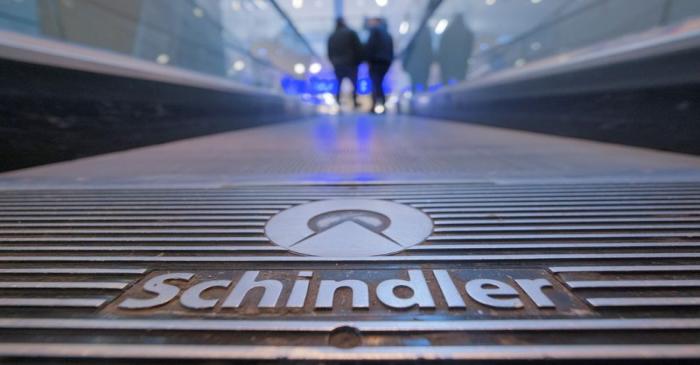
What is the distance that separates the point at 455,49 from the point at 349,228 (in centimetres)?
570

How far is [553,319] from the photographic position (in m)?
0.44

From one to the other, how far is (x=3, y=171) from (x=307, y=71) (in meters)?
10.2

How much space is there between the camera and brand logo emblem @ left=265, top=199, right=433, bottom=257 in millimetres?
646

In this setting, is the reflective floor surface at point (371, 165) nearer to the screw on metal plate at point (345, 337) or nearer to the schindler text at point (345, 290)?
the schindler text at point (345, 290)

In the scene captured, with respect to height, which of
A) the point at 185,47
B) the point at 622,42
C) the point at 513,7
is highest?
the point at 513,7

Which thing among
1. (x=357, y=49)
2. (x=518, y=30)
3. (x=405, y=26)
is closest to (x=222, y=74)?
(x=357, y=49)

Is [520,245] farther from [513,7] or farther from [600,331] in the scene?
[513,7]

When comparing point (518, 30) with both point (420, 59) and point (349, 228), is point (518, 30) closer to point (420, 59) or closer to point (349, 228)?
point (420, 59)

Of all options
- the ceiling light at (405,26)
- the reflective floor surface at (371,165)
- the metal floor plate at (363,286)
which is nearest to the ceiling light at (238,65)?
Answer: the reflective floor surface at (371,165)

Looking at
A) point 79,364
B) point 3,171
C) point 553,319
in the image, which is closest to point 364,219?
point 553,319

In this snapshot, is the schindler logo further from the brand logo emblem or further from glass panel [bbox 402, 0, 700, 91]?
glass panel [bbox 402, 0, 700, 91]

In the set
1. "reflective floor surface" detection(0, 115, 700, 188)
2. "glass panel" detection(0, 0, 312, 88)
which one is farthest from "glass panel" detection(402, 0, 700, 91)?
"glass panel" detection(0, 0, 312, 88)

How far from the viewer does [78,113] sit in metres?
1.52

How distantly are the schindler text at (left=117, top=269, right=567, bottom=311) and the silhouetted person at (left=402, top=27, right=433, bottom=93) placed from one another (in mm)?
6821
